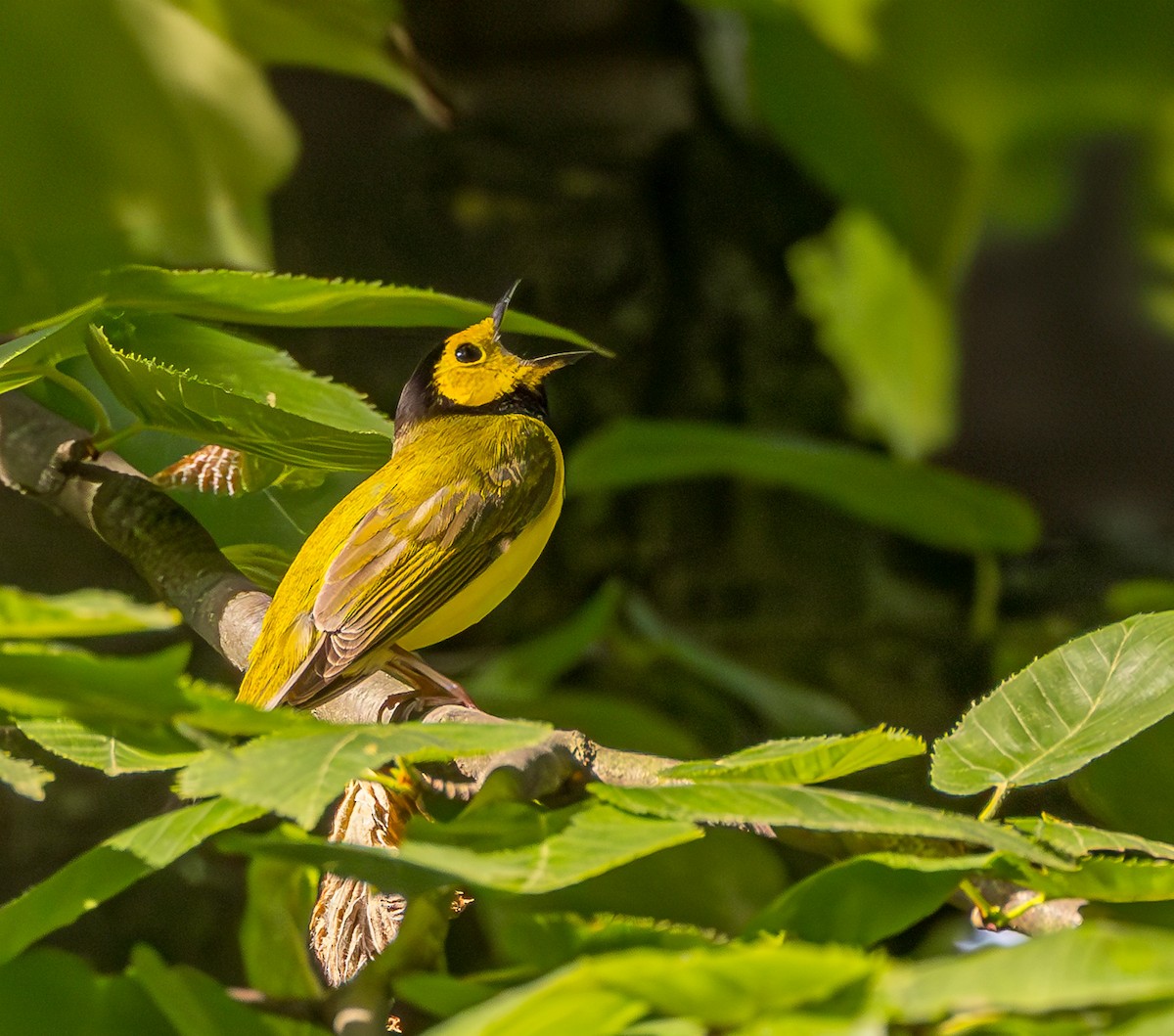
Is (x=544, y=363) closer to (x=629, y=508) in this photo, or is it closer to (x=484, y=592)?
(x=484, y=592)

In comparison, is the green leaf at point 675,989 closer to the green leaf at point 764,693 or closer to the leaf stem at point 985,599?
the green leaf at point 764,693

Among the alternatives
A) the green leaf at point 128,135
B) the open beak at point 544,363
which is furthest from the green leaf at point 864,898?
the green leaf at point 128,135

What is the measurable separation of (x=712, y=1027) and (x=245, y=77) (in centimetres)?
75

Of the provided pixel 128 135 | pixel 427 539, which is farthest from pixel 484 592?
pixel 128 135

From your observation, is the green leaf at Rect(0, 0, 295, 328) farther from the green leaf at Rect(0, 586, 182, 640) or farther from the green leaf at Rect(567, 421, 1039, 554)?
the green leaf at Rect(0, 586, 182, 640)

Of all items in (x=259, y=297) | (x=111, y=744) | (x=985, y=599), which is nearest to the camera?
(x=111, y=744)

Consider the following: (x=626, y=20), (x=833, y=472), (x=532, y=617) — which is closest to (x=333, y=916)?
(x=833, y=472)

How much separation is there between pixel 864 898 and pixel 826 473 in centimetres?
69

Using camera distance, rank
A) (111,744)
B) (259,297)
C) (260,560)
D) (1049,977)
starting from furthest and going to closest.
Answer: (260,560)
(259,297)
(111,744)
(1049,977)

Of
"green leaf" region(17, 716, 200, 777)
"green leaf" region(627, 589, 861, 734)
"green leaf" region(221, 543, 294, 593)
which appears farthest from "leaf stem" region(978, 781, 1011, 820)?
"green leaf" region(627, 589, 861, 734)

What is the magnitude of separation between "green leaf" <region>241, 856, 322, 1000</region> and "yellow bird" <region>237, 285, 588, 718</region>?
2.4 inches

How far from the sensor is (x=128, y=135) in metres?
0.73

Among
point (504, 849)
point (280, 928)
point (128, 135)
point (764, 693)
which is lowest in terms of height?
point (764, 693)

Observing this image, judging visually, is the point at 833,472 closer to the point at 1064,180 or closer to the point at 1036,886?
the point at 1064,180
